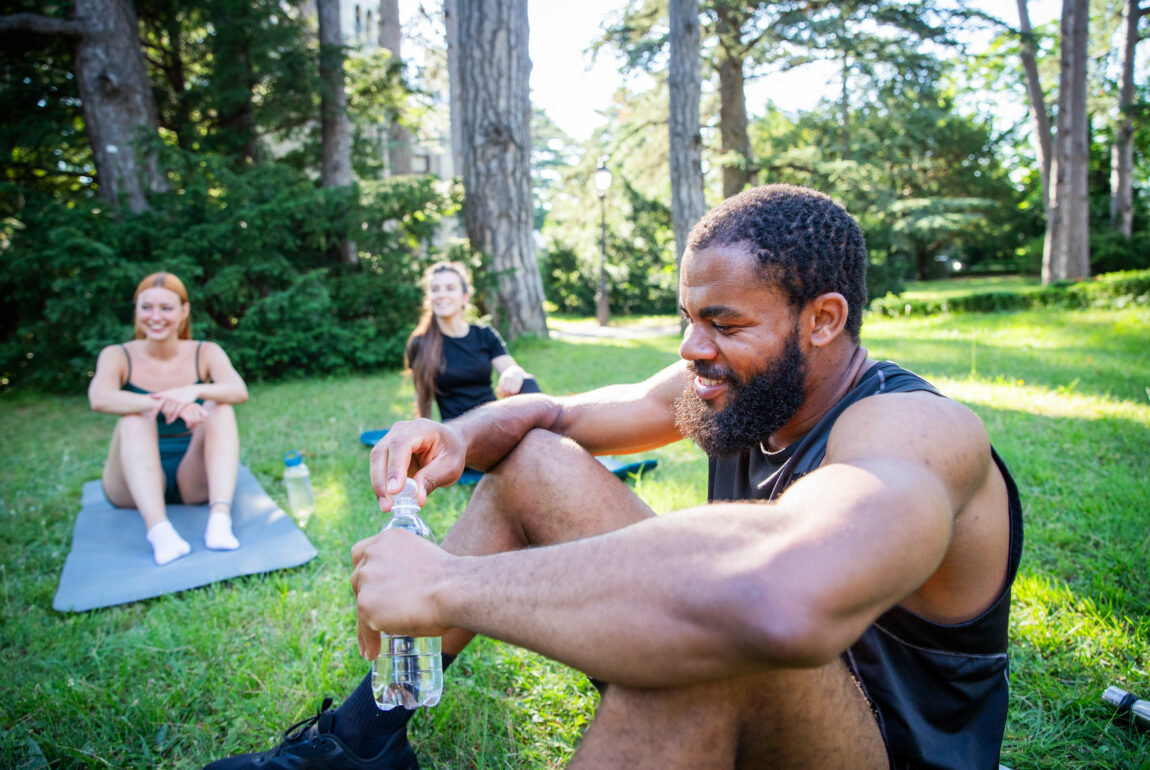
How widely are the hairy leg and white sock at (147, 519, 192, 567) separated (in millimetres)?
2229

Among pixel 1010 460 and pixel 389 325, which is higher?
pixel 389 325

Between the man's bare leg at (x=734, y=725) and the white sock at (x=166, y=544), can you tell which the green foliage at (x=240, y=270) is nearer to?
the white sock at (x=166, y=544)

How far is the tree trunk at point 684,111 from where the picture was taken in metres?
10.4

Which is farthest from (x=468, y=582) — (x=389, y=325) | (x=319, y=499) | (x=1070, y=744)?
(x=389, y=325)

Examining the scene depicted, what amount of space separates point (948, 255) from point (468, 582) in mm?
36082

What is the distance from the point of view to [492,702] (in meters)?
2.18

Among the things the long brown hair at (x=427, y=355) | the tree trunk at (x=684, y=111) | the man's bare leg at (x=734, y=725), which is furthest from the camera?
the tree trunk at (x=684, y=111)

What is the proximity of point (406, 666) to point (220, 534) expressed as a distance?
2.13m

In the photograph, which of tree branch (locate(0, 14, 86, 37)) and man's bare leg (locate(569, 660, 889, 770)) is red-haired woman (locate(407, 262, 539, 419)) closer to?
man's bare leg (locate(569, 660, 889, 770))

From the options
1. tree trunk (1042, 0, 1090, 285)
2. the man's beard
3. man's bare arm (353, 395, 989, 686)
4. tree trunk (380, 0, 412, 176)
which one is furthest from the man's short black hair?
tree trunk (1042, 0, 1090, 285)

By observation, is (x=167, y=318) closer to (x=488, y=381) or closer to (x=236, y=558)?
(x=236, y=558)

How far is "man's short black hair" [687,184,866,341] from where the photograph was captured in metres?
1.58

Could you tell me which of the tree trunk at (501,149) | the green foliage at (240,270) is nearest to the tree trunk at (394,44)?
the tree trunk at (501,149)

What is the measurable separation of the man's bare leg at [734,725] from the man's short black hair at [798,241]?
86cm
